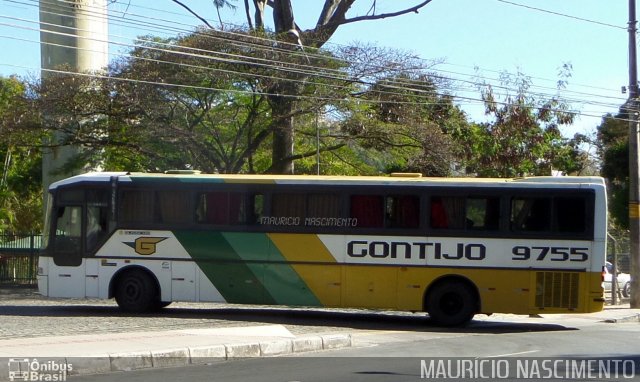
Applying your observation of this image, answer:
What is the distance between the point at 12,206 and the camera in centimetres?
4934

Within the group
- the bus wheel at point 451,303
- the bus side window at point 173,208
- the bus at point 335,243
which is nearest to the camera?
the bus at point 335,243

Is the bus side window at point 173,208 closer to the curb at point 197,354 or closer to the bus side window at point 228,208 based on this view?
the bus side window at point 228,208

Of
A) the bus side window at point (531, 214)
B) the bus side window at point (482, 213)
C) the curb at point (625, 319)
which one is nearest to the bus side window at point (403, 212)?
the bus side window at point (482, 213)

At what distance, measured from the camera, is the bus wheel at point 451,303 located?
19625 millimetres

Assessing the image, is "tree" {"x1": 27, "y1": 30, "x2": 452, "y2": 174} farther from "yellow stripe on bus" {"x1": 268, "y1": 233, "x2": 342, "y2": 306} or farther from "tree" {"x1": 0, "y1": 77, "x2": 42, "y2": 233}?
"yellow stripe on bus" {"x1": 268, "y1": 233, "x2": 342, "y2": 306}

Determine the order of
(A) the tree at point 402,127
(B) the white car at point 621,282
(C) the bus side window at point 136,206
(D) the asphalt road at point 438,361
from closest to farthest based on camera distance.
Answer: (D) the asphalt road at point 438,361 < (C) the bus side window at point 136,206 < (A) the tree at point 402,127 < (B) the white car at point 621,282

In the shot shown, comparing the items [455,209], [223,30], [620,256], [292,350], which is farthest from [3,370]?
[620,256]

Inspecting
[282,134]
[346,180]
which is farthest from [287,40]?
[346,180]

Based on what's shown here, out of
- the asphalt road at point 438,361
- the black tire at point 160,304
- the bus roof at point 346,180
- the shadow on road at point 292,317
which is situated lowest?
the shadow on road at point 292,317

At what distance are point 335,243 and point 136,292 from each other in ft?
15.4

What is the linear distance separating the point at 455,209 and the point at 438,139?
919 centimetres

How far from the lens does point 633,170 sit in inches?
1039

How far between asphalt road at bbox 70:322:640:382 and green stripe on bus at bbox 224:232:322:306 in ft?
7.87

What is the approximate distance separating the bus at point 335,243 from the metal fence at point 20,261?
1008cm
